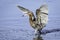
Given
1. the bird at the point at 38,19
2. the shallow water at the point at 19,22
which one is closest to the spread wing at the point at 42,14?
the bird at the point at 38,19

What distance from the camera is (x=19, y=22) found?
20.2 ft

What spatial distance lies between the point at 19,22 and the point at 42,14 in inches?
23.9

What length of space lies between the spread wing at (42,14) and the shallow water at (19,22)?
17 cm

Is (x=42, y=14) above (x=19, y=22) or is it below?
above

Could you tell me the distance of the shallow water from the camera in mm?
5465

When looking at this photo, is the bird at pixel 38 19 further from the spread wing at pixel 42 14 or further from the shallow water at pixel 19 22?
the shallow water at pixel 19 22

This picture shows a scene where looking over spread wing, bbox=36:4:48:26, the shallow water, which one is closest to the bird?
spread wing, bbox=36:4:48:26

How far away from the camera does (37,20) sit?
18.7ft

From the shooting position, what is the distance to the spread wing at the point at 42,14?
5605 millimetres

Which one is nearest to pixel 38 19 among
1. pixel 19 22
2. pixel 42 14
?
pixel 42 14

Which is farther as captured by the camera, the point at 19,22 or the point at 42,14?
the point at 19,22

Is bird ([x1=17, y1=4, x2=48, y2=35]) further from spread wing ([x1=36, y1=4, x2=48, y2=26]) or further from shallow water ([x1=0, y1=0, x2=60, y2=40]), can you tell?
shallow water ([x1=0, y1=0, x2=60, y2=40])

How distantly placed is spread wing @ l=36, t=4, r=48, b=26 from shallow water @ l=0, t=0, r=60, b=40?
169 mm

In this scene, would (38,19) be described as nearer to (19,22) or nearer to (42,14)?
(42,14)
